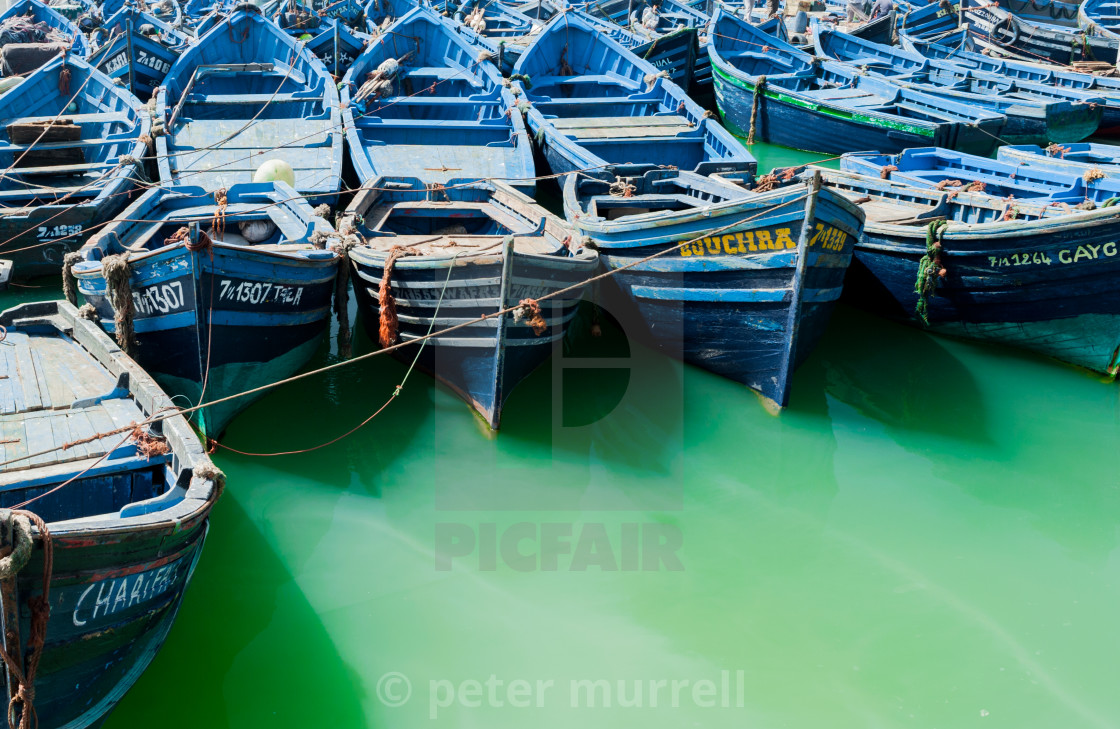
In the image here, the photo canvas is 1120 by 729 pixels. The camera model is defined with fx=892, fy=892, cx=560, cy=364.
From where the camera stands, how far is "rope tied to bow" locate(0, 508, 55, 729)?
3939 millimetres

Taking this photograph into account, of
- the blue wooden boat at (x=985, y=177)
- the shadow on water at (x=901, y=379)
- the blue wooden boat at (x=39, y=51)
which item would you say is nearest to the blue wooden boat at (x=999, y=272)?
the shadow on water at (x=901, y=379)

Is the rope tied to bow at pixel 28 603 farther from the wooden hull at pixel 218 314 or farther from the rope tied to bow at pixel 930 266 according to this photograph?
the rope tied to bow at pixel 930 266


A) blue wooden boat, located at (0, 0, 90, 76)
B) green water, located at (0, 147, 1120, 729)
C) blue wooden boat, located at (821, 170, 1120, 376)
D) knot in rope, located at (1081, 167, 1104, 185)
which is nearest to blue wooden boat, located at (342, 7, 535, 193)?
green water, located at (0, 147, 1120, 729)

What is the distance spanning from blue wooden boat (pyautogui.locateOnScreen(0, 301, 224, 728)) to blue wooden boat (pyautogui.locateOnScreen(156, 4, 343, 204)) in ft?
14.6

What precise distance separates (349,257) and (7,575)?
5095 millimetres

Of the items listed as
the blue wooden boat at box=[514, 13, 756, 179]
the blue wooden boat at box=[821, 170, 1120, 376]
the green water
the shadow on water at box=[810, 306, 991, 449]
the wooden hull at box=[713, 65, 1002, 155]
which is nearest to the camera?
the green water

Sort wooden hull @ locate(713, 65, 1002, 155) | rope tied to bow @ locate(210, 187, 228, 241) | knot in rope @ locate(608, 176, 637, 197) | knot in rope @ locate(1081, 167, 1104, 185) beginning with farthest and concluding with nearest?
wooden hull @ locate(713, 65, 1002, 155) < knot in rope @ locate(608, 176, 637, 197) < knot in rope @ locate(1081, 167, 1104, 185) < rope tied to bow @ locate(210, 187, 228, 241)

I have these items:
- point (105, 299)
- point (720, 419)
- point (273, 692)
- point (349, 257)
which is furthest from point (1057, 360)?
point (105, 299)

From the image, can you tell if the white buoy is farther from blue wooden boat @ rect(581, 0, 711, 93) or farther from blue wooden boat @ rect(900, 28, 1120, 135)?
blue wooden boat @ rect(900, 28, 1120, 135)

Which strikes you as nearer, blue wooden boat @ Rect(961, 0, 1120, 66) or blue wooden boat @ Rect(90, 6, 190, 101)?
blue wooden boat @ Rect(90, 6, 190, 101)

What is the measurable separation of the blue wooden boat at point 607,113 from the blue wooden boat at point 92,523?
6166mm

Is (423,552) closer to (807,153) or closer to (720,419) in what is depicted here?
(720,419)

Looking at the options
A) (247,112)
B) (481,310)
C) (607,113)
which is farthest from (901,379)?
(247,112)

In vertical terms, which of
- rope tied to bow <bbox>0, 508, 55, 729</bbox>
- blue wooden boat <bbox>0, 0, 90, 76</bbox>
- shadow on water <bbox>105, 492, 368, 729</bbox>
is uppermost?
blue wooden boat <bbox>0, 0, 90, 76</bbox>
